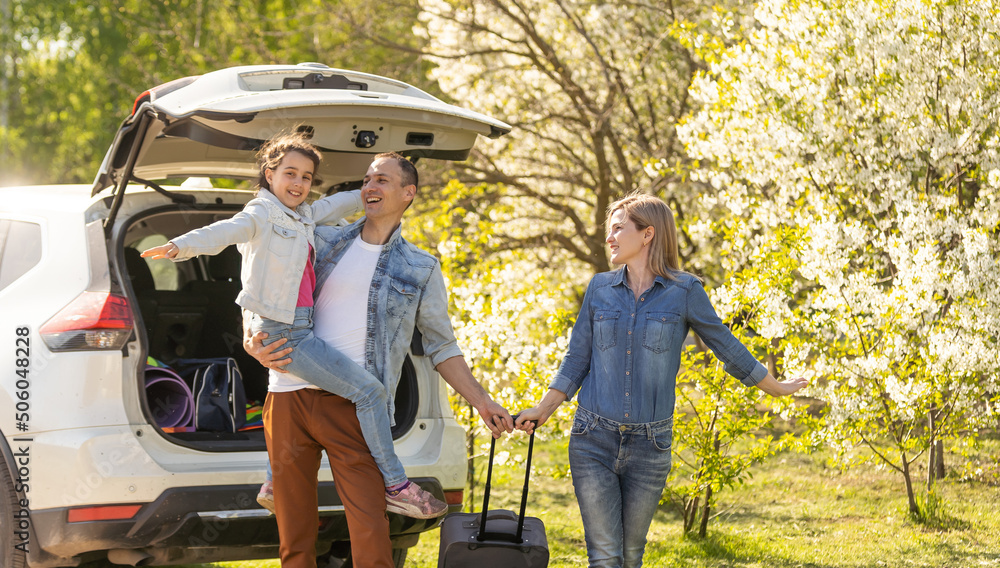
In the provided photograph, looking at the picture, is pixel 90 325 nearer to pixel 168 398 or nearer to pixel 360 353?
pixel 168 398

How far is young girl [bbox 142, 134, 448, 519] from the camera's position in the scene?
324 cm

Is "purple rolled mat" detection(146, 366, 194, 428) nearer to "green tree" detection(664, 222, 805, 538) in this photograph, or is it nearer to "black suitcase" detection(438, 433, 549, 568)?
"black suitcase" detection(438, 433, 549, 568)

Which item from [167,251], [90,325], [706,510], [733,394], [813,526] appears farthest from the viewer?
[813,526]

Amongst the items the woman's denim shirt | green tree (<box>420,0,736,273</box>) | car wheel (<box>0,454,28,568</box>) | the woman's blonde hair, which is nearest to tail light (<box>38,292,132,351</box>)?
car wheel (<box>0,454,28,568</box>)

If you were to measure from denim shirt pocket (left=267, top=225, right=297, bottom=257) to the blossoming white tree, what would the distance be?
3.23 metres

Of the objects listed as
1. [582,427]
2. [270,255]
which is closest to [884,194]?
[582,427]

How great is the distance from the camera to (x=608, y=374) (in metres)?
3.37

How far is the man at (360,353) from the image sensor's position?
10.9ft

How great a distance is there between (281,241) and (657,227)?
4.54 ft

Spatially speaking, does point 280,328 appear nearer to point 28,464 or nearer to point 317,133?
point 317,133

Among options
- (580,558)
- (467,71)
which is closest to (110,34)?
(467,71)

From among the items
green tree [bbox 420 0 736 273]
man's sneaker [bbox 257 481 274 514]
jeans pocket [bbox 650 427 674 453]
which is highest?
green tree [bbox 420 0 736 273]

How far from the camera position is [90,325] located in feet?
11.7

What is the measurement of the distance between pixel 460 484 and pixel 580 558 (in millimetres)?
1688
